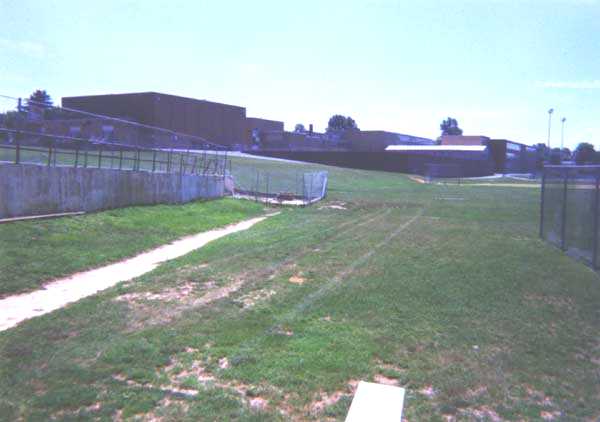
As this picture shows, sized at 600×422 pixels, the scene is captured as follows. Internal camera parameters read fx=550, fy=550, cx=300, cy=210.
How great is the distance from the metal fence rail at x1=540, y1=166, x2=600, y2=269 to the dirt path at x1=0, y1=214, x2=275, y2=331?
862cm

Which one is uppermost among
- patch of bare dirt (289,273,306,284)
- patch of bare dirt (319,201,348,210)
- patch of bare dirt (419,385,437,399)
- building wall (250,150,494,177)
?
building wall (250,150,494,177)

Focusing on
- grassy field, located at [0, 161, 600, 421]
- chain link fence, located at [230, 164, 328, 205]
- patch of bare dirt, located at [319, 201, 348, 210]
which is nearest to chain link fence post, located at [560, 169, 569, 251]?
grassy field, located at [0, 161, 600, 421]

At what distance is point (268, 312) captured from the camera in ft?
24.0

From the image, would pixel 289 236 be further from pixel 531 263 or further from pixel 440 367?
pixel 440 367

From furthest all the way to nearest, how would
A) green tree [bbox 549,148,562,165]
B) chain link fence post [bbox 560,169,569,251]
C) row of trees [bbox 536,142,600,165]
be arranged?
green tree [bbox 549,148,562,165] < row of trees [bbox 536,142,600,165] < chain link fence post [bbox 560,169,569,251]

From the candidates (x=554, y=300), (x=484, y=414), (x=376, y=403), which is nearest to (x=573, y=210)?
(x=554, y=300)

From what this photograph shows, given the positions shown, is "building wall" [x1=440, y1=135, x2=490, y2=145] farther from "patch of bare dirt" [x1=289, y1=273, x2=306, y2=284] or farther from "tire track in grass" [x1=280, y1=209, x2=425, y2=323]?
"patch of bare dirt" [x1=289, y1=273, x2=306, y2=284]

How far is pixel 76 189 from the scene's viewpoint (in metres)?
15.8

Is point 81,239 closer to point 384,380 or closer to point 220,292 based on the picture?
point 220,292

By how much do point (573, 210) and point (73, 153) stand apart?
14.0 metres

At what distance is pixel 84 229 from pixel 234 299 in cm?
743

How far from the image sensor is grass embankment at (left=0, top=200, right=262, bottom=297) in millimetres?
9773

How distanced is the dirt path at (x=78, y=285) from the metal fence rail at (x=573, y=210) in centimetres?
862

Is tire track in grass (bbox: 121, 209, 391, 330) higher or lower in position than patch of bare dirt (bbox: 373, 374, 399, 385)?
higher
